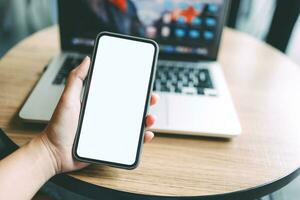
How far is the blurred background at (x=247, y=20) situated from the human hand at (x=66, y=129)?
94 cm

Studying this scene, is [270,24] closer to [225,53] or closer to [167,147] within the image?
[225,53]

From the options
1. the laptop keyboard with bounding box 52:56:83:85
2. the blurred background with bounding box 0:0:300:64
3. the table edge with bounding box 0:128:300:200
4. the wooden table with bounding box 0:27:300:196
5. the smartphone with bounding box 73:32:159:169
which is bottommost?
the blurred background with bounding box 0:0:300:64

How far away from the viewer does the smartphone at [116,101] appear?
496 millimetres

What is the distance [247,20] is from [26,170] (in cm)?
124

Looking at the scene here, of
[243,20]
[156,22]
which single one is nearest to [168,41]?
[156,22]

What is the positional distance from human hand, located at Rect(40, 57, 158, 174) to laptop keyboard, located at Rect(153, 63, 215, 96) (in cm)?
17

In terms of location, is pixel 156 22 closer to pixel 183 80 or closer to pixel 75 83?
pixel 183 80

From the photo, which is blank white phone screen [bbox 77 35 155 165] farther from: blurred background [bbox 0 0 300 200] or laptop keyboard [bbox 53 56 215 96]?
blurred background [bbox 0 0 300 200]

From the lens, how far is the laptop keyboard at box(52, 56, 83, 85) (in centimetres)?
67

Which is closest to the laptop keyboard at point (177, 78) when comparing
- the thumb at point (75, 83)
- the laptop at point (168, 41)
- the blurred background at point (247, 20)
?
the laptop at point (168, 41)

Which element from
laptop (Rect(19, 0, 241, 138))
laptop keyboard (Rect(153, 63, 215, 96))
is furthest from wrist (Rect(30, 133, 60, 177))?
laptop keyboard (Rect(153, 63, 215, 96))

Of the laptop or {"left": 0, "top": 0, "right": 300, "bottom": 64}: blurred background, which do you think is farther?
{"left": 0, "top": 0, "right": 300, "bottom": 64}: blurred background

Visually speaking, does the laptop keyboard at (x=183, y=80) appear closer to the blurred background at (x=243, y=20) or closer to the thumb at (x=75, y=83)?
the thumb at (x=75, y=83)

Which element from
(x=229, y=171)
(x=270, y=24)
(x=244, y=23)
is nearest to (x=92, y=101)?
(x=229, y=171)
